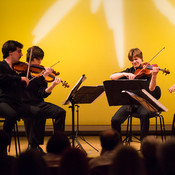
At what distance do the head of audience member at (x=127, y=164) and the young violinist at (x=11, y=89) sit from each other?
2038 millimetres

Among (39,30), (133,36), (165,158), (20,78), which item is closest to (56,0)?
(39,30)

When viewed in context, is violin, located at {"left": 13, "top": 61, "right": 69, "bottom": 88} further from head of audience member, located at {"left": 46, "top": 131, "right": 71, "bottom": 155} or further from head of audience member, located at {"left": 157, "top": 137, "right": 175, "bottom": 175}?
head of audience member, located at {"left": 157, "top": 137, "right": 175, "bottom": 175}

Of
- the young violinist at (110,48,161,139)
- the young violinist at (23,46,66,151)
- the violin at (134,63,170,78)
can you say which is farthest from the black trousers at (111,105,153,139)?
the young violinist at (23,46,66,151)

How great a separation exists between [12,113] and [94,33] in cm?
239

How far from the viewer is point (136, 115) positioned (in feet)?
12.3

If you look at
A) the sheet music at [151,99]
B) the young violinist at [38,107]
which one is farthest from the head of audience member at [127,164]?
the young violinist at [38,107]

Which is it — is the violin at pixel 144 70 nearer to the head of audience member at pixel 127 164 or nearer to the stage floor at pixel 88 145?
the stage floor at pixel 88 145

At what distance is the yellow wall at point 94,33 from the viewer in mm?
5012

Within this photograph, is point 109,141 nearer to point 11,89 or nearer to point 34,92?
point 11,89

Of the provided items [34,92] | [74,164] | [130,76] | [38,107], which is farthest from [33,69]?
[74,164]

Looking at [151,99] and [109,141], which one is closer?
[109,141]

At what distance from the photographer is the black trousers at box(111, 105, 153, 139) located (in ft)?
11.9

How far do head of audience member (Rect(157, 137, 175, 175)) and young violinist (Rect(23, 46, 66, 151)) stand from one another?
88.2 inches

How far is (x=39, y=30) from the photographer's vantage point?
198 inches
